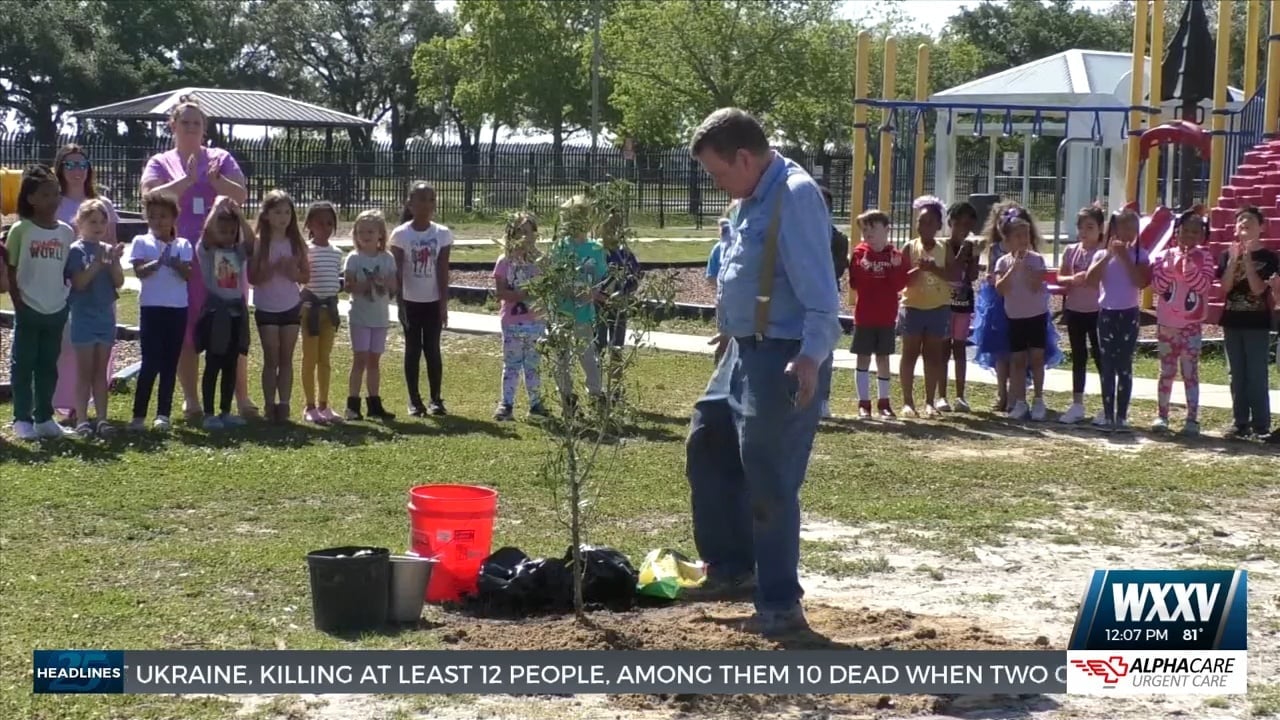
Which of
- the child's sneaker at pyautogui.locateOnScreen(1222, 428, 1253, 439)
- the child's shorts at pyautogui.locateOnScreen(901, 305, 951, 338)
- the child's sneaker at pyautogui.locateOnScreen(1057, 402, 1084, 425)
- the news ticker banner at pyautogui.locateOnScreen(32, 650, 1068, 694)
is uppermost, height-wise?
the child's shorts at pyautogui.locateOnScreen(901, 305, 951, 338)

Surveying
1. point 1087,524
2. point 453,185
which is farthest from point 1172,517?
point 453,185

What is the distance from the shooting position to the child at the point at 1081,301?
510 inches

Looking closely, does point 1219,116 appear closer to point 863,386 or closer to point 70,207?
point 863,386

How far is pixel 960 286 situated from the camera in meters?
13.4

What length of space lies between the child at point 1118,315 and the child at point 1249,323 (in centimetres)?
64

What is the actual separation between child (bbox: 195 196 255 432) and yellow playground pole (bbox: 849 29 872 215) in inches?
359

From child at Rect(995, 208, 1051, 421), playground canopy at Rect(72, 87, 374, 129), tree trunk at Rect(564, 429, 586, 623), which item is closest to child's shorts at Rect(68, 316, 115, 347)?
tree trunk at Rect(564, 429, 586, 623)

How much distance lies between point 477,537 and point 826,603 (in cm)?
151

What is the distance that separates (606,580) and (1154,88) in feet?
48.1

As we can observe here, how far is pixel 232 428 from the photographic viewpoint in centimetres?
1170

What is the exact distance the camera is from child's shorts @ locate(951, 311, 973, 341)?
13.6 m

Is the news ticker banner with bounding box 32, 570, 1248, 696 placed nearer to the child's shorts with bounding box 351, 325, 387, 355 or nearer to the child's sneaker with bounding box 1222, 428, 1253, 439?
the child's shorts with bounding box 351, 325, 387, 355

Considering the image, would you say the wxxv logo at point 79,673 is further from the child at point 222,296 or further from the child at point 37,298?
the child at point 222,296

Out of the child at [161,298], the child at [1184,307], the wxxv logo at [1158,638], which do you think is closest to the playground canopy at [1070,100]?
the child at [1184,307]
